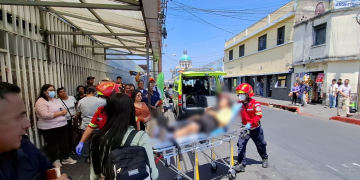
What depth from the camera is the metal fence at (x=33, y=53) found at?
2.90 m

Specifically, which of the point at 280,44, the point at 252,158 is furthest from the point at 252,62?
the point at 252,158

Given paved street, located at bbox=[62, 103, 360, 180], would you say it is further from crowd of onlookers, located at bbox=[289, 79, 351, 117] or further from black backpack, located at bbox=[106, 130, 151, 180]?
crowd of onlookers, located at bbox=[289, 79, 351, 117]

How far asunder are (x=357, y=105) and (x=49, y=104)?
10403 millimetres

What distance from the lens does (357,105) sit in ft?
24.8

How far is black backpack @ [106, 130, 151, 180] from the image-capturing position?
1.20 m

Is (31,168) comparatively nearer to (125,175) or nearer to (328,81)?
(125,175)

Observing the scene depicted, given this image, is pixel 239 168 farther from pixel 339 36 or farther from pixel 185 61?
pixel 339 36

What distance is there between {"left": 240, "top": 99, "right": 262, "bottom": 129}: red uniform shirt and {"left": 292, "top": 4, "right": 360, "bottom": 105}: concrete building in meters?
9.28

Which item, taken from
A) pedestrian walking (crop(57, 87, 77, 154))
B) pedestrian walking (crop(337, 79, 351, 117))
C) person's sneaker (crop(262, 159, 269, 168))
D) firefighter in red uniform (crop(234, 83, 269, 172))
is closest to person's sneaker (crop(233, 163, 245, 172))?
firefighter in red uniform (crop(234, 83, 269, 172))

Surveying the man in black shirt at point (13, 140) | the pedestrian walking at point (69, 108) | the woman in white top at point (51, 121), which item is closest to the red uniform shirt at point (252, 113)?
the man in black shirt at point (13, 140)

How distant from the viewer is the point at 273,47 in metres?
14.9

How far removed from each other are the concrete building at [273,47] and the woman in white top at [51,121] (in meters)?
8.72

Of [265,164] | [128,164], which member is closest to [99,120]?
[128,164]

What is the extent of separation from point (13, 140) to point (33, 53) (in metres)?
3.42
